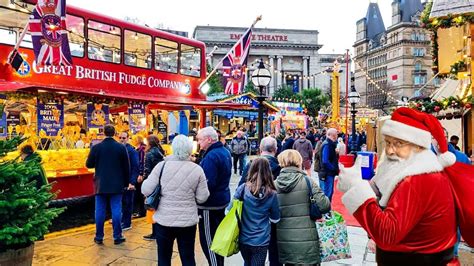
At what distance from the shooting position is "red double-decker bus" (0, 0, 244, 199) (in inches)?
403

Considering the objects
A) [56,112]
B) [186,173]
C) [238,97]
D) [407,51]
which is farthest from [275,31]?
[186,173]

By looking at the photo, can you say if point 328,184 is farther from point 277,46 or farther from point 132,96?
point 277,46

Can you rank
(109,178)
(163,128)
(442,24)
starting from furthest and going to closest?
(163,128) < (442,24) < (109,178)

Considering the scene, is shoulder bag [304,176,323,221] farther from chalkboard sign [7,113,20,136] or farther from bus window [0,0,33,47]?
chalkboard sign [7,113,20,136]

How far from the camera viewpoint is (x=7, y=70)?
405 inches

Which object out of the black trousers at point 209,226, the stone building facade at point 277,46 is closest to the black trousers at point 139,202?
the black trousers at point 209,226

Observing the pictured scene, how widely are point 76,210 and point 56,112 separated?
97.7 inches

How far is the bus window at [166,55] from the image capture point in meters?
14.8

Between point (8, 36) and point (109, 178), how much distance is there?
17.4ft

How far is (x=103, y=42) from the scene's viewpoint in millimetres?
12766

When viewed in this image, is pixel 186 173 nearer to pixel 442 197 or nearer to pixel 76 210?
pixel 442 197

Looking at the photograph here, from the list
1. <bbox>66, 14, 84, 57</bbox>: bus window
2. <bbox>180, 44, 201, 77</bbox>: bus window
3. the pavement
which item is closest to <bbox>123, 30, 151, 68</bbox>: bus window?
<bbox>66, 14, 84, 57</bbox>: bus window

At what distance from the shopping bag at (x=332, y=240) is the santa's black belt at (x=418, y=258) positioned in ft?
6.91

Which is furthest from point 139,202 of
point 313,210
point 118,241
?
point 313,210
